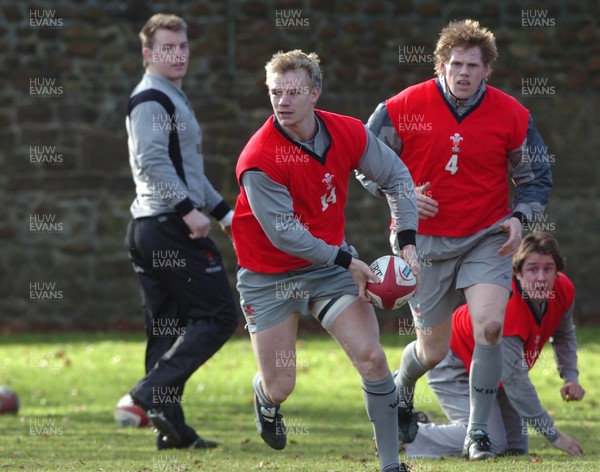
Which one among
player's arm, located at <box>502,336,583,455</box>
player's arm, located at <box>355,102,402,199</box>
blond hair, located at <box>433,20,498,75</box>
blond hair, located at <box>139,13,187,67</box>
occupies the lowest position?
player's arm, located at <box>502,336,583,455</box>

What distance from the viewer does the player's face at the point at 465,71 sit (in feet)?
23.9

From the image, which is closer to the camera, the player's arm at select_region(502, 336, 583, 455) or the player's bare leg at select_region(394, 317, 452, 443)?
the player's arm at select_region(502, 336, 583, 455)

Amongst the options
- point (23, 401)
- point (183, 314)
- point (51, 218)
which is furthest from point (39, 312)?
point (183, 314)

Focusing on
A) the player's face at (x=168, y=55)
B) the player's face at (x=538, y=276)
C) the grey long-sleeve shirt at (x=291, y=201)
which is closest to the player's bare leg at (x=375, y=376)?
the grey long-sleeve shirt at (x=291, y=201)

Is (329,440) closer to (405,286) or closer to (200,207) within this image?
(200,207)

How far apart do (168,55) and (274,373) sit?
8.85 feet

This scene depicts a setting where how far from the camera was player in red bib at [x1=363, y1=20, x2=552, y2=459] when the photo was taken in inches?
282

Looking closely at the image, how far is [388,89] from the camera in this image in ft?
49.2

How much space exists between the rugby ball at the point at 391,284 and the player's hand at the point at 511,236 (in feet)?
3.24

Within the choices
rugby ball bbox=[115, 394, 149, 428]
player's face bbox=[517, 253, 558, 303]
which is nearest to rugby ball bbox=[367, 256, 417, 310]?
player's face bbox=[517, 253, 558, 303]

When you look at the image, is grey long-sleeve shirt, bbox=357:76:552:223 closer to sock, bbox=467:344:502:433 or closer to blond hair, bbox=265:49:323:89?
sock, bbox=467:344:502:433

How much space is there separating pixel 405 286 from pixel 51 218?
30.5 ft

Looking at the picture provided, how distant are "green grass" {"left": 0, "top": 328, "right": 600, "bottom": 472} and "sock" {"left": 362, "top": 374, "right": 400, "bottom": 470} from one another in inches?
20.6

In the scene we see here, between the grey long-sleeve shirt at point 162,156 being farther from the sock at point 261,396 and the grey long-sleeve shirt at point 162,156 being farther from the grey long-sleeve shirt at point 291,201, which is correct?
the grey long-sleeve shirt at point 291,201
